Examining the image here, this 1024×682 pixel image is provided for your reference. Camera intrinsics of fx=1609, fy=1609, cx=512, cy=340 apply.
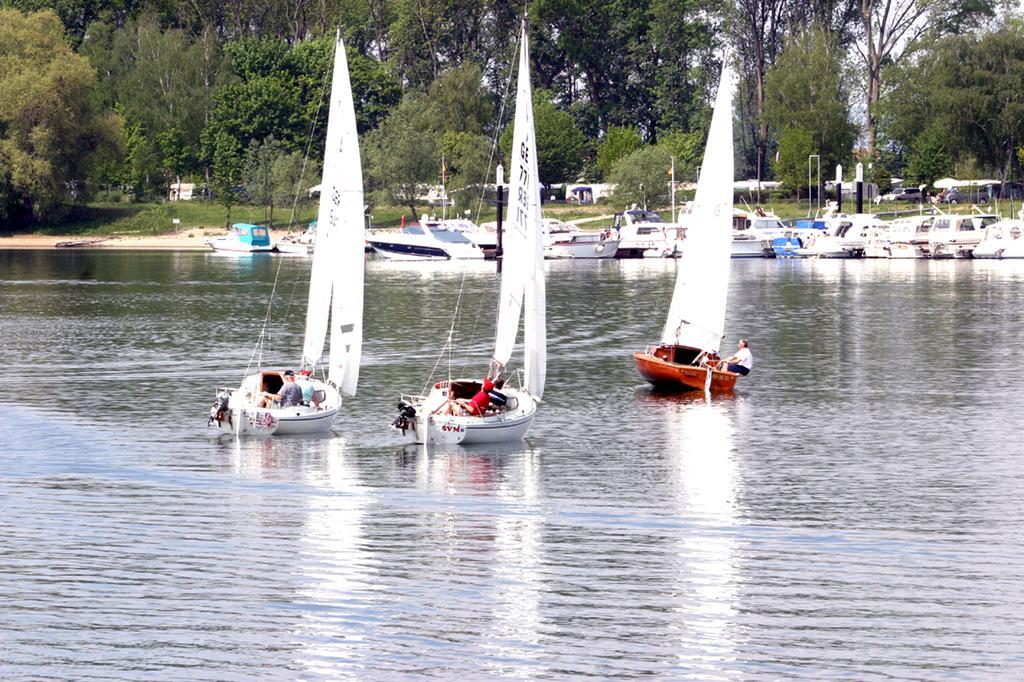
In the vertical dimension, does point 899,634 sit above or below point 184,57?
below

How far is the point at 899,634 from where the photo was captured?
2711 centimetres

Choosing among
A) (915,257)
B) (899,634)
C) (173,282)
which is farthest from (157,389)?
(915,257)

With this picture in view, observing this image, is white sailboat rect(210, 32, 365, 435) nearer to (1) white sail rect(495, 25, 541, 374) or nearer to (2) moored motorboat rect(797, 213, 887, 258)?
(1) white sail rect(495, 25, 541, 374)

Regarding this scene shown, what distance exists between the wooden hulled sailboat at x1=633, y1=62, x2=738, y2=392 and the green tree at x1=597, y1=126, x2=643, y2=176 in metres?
117

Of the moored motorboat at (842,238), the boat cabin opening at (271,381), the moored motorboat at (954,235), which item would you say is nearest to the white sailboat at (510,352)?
the boat cabin opening at (271,381)

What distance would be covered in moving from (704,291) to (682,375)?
147 inches

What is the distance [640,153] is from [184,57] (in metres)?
55.7

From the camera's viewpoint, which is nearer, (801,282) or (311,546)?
(311,546)

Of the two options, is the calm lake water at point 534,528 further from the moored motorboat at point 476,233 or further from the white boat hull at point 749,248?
the moored motorboat at point 476,233

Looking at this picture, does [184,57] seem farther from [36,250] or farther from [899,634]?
[899,634]

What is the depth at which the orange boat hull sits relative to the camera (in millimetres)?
57750

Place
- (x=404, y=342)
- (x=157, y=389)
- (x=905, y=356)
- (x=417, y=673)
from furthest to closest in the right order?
1. (x=404, y=342)
2. (x=905, y=356)
3. (x=157, y=389)
4. (x=417, y=673)

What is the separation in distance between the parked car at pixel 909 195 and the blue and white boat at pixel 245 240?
66462 millimetres

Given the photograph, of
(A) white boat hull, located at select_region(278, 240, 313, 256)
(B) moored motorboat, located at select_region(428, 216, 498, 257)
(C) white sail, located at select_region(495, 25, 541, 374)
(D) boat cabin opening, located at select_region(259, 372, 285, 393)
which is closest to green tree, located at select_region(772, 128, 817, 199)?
(B) moored motorboat, located at select_region(428, 216, 498, 257)
